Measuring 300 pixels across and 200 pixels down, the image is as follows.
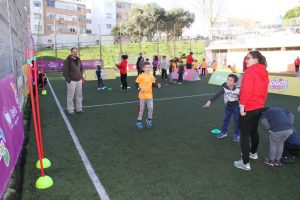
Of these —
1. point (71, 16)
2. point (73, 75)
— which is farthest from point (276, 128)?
point (71, 16)

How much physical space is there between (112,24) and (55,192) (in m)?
82.1

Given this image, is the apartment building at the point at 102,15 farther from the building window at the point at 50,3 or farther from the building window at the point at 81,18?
the building window at the point at 50,3

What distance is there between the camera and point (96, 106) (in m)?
10.8

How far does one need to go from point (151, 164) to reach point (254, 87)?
216 cm

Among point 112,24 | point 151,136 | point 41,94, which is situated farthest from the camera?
point 112,24

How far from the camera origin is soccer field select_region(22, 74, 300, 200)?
3992 mm

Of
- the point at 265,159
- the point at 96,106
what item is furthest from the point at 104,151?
the point at 96,106

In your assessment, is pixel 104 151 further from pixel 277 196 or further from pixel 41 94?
pixel 41 94

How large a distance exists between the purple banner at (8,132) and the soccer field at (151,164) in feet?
1.37

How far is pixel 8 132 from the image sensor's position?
14.0 feet

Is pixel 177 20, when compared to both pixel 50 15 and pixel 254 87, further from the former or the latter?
pixel 254 87

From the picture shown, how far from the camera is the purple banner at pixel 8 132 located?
376cm

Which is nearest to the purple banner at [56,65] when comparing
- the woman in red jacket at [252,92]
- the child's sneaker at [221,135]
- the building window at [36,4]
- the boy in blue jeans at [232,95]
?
the child's sneaker at [221,135]

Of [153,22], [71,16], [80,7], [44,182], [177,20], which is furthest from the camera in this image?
[80,7]
